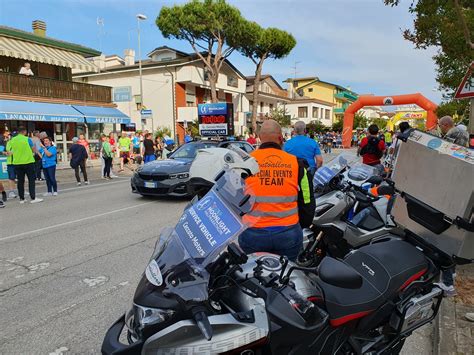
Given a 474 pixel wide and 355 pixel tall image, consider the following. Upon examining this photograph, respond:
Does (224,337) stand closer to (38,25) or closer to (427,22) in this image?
(427,22)

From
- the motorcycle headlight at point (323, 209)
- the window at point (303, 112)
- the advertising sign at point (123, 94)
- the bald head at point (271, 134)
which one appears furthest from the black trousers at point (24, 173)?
the window at point (303, 112)

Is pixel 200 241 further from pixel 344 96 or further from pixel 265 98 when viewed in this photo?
pixel 344 96

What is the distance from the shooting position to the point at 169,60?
34531 millimetres

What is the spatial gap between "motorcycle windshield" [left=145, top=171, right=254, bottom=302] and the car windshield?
336 inches

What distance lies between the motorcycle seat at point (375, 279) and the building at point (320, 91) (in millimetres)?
65326

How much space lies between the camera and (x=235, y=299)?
79.4 inches

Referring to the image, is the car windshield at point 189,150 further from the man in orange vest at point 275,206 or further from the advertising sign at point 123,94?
the advertising sign at point 123,94

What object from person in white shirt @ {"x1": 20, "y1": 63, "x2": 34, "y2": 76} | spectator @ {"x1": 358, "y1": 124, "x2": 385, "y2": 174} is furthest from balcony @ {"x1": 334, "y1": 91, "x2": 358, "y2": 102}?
spectator @ {"x1": 358, "y1": 124, "x2": 385, "y2": 174}

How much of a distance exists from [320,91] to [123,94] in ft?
155

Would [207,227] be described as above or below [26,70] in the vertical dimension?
below

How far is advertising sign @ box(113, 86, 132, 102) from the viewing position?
33.6 m

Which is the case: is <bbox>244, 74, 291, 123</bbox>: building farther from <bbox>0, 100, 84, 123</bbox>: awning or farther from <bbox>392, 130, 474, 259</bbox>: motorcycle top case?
<bbox>392, 130, 474, 259</bbox>: motorcycle top case

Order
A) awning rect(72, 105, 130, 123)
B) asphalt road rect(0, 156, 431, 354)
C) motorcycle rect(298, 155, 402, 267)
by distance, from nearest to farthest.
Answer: asphalt road rect(0, 156, 431, 354), motorcycle rect(298, 155, 402, 267), awning rect(72, 105, 130, 123)

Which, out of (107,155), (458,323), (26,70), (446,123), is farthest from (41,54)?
(458,323)
